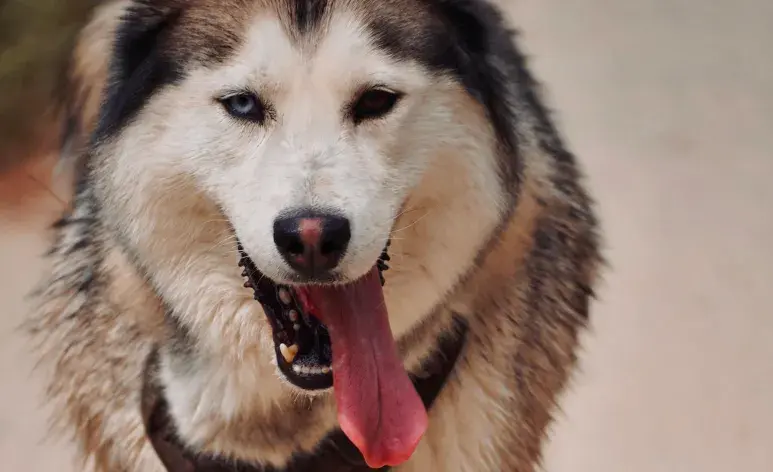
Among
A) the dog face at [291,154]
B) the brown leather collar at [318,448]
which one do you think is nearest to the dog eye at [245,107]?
the dog face at [291,154]

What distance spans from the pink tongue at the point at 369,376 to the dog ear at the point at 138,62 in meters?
0.30

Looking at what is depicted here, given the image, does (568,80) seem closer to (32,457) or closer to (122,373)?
(122,373)

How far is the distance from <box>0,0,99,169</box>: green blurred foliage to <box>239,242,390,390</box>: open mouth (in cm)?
57

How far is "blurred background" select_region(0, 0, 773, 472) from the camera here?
121cm

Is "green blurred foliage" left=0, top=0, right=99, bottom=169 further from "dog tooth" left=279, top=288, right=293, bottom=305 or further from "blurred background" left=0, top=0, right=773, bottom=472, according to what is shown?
"dog tooth" left=279, top=288, right=293, bottom=305

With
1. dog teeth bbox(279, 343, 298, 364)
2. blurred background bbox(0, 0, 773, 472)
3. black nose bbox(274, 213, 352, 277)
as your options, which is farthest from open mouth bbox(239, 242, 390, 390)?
blurred background bbox(0, 0, 773, 472)

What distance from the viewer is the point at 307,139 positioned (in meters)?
0.80

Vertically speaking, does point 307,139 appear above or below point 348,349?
above

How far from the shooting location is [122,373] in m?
1.08

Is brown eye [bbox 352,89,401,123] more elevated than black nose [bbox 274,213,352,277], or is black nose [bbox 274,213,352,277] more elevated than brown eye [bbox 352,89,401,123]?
brown eye [bbox 352,89,401,123]

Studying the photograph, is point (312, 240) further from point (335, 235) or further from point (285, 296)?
point (285, 296)

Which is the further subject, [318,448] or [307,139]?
[318,448]

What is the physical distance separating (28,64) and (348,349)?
33.4 inches

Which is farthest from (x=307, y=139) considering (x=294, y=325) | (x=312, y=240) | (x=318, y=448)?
(x=318, y=448)
